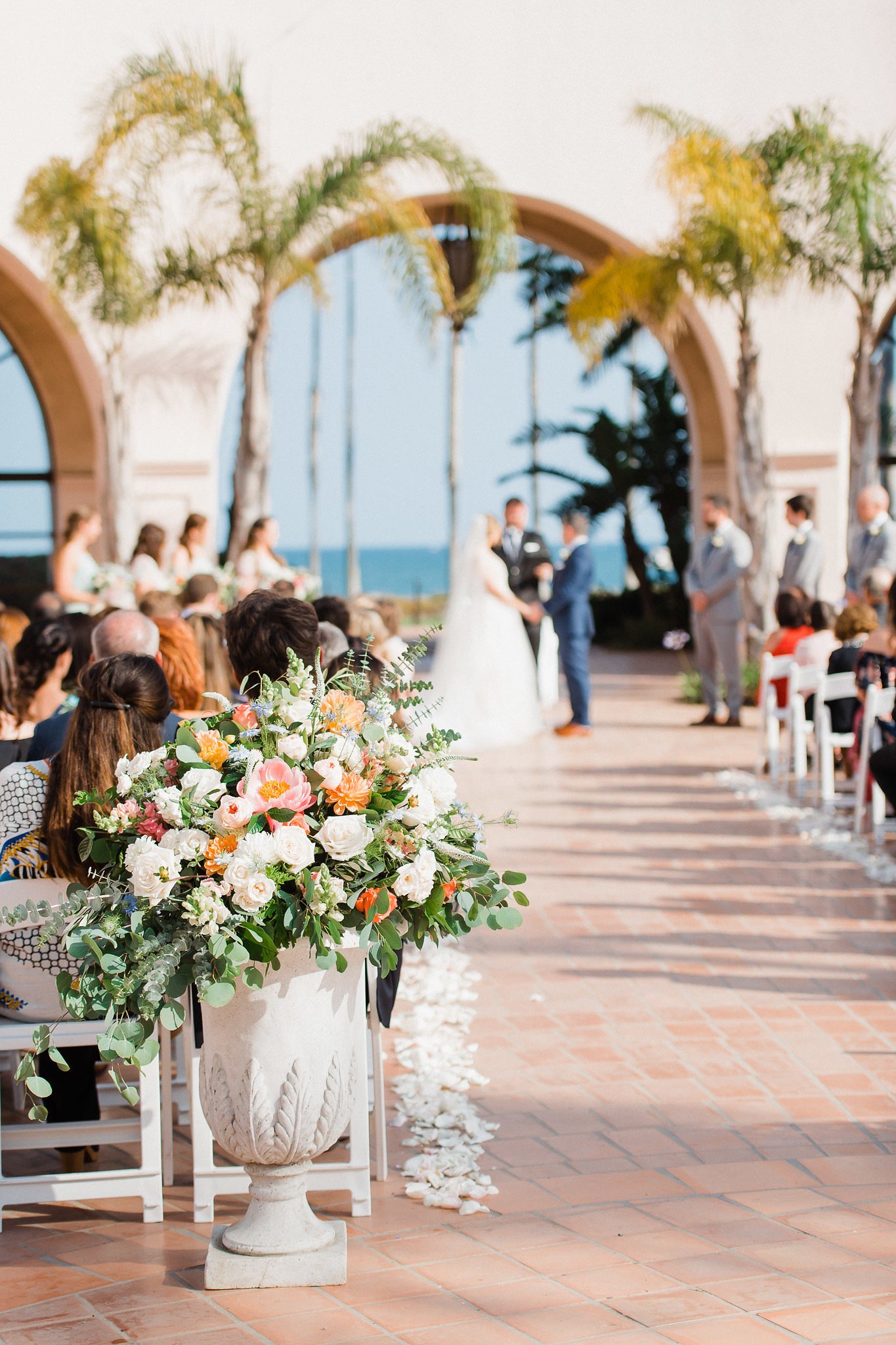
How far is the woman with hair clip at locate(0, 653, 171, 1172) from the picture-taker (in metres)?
3.69

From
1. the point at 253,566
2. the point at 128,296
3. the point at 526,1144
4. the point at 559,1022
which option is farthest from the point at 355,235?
the point at 526,1144

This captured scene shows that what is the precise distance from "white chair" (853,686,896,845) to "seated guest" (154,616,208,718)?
138 inches

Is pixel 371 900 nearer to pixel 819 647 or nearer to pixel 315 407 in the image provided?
pixel 819 647

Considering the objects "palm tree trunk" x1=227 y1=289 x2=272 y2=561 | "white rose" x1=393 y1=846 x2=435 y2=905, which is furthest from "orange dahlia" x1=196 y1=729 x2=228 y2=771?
"palm tree trunk" x1=227 y1=289 x2=272 y2=561

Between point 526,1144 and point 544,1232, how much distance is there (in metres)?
0.59

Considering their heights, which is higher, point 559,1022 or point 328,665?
point 328,665

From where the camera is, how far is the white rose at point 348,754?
312 centimetres

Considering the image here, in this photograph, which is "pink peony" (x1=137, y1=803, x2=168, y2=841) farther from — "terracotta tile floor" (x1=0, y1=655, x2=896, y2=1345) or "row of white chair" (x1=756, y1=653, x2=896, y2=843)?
"row of white chair" (x1=756, y1=653, x2=896, y2=843)

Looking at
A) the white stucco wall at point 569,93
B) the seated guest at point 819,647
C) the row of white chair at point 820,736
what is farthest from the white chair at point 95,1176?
the white stucco wall at point 569,93

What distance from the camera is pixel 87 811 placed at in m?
3.62

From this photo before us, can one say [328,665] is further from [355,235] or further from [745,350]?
[355,235]

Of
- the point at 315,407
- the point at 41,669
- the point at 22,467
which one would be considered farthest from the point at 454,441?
the point at 41,669

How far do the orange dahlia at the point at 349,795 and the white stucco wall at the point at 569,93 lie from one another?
40.7 ft

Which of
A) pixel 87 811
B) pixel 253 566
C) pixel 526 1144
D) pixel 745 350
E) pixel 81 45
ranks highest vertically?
pixel 81 45
